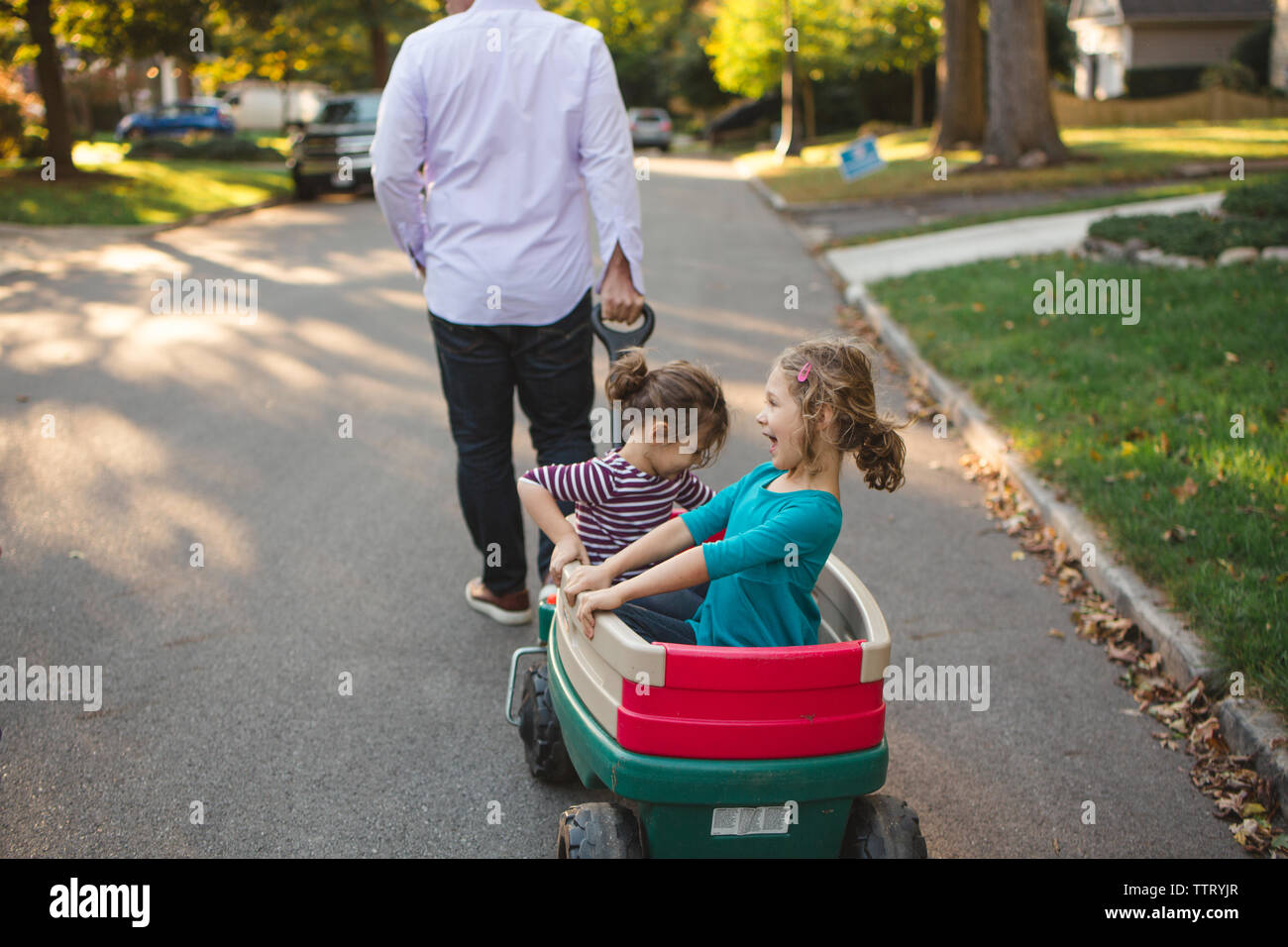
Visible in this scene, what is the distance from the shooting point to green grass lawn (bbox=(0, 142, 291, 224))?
670 inches

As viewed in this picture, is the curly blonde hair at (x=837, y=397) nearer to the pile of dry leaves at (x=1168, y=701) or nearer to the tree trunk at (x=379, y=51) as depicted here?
the pile of dry leaves at (x=1168, y=701)

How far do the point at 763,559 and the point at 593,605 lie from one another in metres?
0.41

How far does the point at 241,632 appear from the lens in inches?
171

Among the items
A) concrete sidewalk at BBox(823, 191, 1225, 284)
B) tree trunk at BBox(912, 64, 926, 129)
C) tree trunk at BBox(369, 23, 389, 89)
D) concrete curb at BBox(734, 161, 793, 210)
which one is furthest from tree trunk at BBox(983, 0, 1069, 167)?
tree trunk at BBox(912, 64, 926, 129)

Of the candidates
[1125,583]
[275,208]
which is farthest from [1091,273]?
[275,208]

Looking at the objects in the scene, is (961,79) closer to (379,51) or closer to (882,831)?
(379,51)

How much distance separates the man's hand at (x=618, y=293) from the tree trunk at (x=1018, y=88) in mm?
18642

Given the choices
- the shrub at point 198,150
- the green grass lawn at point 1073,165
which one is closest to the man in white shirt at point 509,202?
the green grass lawn at point 1073,165

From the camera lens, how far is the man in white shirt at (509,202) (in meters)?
3.79

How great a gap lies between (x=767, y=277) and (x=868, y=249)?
2129 mm

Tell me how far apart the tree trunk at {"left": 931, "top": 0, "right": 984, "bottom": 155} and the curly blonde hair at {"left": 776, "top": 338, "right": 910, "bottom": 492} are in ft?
79.9
